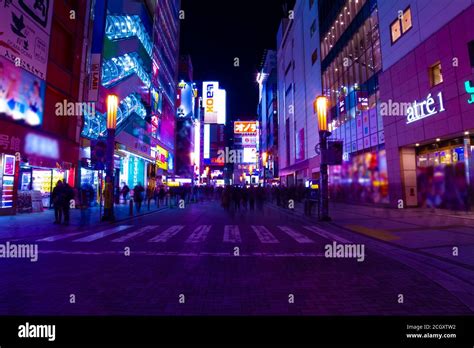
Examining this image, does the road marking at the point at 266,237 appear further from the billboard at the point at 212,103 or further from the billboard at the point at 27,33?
the billboard at the point at 212,103

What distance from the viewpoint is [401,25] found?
2094 cm

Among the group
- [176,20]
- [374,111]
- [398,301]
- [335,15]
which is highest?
[176,20]

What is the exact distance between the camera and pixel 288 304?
4.06 metres

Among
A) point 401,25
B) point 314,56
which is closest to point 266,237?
point 401,25

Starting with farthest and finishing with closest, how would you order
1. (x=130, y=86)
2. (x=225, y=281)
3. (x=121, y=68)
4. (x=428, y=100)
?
(x=130, y=86) < (x=121, y=68) < (x=428, y=100) < (x=225, y=281)

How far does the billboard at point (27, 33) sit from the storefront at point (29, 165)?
4157 millimetres

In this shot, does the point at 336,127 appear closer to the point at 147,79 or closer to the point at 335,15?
the point at 335,15

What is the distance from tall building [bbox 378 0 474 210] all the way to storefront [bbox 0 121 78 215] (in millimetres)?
22489

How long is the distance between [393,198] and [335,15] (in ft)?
78.3

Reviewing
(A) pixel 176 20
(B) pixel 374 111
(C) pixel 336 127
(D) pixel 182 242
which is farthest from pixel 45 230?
(A) pixel 176 20

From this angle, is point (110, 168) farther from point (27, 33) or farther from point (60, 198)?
point (27, 33)

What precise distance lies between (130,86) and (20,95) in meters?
17.5

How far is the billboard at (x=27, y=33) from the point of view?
16.5 meters

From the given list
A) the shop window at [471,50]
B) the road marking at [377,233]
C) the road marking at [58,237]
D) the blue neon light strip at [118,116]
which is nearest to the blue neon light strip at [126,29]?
the blue neon light strip at [118,116]
